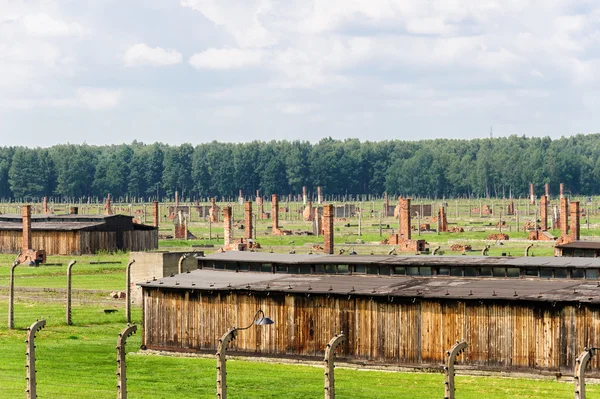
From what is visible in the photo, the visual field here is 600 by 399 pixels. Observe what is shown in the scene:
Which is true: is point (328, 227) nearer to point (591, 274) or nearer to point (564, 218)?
point (564, 218)

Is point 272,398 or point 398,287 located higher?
point 398,287

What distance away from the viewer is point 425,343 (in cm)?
3638

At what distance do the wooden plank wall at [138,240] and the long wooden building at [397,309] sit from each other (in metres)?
47.5

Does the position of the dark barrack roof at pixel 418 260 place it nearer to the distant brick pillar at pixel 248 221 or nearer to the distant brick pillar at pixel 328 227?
the distant brick pillar at pixel 328 227

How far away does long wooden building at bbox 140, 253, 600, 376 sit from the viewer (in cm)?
3478

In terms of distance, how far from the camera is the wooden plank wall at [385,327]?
113 feet

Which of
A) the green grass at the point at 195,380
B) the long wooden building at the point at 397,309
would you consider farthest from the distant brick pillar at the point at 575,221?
the green grass at the point at 195,380

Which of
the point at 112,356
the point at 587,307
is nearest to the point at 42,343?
the point at 112,356

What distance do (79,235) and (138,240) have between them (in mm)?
5604

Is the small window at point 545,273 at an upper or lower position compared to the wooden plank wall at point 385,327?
upper

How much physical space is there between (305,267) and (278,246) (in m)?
45.6

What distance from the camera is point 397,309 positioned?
36875 mm

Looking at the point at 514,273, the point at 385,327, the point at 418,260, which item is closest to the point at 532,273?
the point at 514,273

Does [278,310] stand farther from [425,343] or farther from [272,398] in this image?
[272,398]
